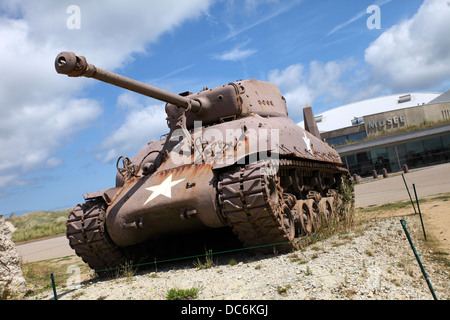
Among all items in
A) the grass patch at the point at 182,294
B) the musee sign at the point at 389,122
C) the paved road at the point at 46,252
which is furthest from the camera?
the musee sign at the point at 389,122

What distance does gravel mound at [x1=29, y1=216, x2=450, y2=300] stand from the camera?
5.02 metres

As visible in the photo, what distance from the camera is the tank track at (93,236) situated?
315 inches

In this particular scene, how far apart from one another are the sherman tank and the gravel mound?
0.60m

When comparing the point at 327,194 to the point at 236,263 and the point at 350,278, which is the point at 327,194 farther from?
the point at 350,278

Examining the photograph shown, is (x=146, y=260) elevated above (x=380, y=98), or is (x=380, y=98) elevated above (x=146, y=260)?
(x=380, y=98)

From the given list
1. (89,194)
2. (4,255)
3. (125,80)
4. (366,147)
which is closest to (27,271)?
(4,255)

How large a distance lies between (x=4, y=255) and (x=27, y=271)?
301 centimetres

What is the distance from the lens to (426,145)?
32.2 metres

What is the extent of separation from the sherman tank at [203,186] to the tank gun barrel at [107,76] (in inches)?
0.6

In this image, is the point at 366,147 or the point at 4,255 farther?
the point at 366,147

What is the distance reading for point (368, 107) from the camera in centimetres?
5500

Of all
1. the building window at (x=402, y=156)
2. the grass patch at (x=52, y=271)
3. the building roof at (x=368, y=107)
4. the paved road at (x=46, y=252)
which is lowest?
the grass patch at (x=52, y=271)

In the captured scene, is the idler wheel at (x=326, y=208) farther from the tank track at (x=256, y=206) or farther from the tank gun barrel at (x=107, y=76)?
the tank gun barrel at (x=107, y=76)

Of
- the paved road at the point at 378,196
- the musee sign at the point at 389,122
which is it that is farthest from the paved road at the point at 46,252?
the musee sign at the point at 389,122
